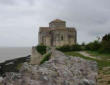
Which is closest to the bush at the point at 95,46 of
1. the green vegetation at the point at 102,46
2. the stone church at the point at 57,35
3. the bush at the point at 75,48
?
the green vegetation at the point at 102,46

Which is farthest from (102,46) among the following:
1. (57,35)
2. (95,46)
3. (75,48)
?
(57,35)

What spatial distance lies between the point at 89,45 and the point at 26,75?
27438 mm

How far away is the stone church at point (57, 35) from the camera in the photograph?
5091 centimetres

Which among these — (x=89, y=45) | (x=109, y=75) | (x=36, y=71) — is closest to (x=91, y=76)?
(x=109, y=75)

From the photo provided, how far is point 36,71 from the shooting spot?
12.7m

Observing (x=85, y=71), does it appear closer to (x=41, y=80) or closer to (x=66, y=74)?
(x=66, y=74)

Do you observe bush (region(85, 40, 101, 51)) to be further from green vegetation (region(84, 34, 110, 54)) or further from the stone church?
the stone church

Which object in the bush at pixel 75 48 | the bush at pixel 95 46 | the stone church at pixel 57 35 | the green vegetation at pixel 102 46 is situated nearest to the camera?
the green vegetation at pixel 102 46

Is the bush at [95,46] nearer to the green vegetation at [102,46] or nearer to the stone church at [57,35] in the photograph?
the green vegetation at [102,46]

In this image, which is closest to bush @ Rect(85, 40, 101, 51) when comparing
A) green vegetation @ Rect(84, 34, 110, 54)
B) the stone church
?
green vegetation @ Rect(84, 34, 110, 54)

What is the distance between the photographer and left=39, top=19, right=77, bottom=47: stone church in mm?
50906

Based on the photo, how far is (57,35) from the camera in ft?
167

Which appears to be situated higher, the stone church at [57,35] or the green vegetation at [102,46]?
the stone church at [57,35]

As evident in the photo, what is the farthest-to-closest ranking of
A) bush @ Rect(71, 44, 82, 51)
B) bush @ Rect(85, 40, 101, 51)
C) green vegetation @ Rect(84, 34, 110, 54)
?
bush @ Rect(71, 44, 82, 51) → bush @ Rect(85, 40, 101, 51) → green vegetation @ Rect(84, 34, 110, 54)
